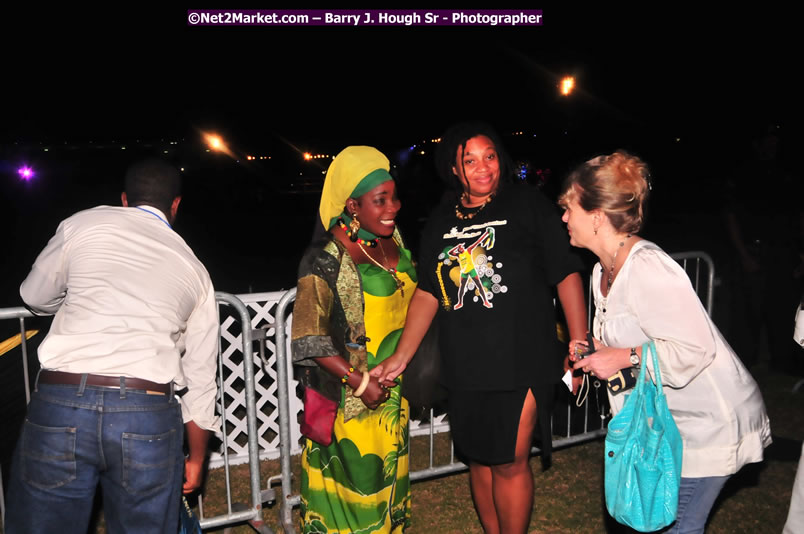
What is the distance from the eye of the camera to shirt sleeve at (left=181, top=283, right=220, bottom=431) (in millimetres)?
2611

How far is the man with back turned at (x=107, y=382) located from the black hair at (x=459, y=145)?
1398mm

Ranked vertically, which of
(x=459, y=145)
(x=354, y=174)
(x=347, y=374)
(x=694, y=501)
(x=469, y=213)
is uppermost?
(x=459, y=145)

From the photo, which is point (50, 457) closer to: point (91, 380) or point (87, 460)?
point (87, 460)

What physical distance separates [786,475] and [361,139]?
207 ft

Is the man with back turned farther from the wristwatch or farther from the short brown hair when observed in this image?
the wristwatch

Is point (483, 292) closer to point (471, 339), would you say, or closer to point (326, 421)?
point (471, 339)

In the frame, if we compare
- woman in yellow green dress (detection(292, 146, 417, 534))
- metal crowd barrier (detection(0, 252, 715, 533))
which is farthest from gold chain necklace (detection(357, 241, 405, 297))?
metal crowd barrier (detection(0, 252, 715, 533))

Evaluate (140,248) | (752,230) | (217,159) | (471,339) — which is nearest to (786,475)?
(752,230)

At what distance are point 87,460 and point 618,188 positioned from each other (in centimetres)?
232

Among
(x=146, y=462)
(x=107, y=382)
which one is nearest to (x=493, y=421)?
(x=146, y=462)

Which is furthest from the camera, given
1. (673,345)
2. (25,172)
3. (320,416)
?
(25,172)

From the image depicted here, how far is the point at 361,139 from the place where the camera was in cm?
6506

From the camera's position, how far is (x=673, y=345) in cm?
229

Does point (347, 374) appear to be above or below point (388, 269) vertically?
below
